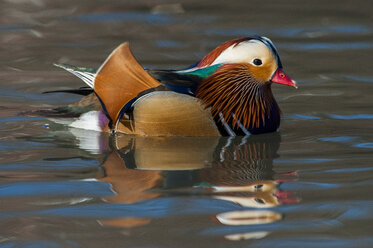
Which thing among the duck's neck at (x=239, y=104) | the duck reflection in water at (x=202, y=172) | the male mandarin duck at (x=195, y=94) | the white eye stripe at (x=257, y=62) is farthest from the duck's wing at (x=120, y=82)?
the white eye stripe at (x=257, y=62)

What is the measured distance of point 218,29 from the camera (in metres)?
9.56

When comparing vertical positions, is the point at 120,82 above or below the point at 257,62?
below

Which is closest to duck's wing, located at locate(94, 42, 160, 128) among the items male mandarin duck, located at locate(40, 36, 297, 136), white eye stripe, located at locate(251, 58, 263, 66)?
male mandarin duck, located at locate(40, 36, 297, 136)

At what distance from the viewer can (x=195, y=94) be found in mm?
5379

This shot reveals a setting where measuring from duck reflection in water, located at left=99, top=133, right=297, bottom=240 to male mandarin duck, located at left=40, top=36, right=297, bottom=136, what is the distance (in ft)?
0.30

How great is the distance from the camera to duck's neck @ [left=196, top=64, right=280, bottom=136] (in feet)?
17.9

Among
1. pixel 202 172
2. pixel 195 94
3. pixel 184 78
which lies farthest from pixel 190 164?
pixel 184 78

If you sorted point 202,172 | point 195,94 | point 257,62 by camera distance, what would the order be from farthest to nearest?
1. point 257,62
2. point 195,94
3. point 202,172

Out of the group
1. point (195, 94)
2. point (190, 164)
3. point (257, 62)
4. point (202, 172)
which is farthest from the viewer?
point (257, 62)

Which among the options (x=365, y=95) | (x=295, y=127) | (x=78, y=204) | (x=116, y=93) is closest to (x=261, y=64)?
(x=295, y=127)

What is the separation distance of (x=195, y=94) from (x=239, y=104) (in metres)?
0.38

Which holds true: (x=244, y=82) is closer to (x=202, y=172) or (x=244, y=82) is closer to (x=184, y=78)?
A: (x=184, y=78)

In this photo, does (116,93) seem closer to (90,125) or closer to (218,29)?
(90,125)

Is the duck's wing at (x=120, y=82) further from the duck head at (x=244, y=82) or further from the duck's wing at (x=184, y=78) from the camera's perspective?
the duck head at (x=244, y=82)
